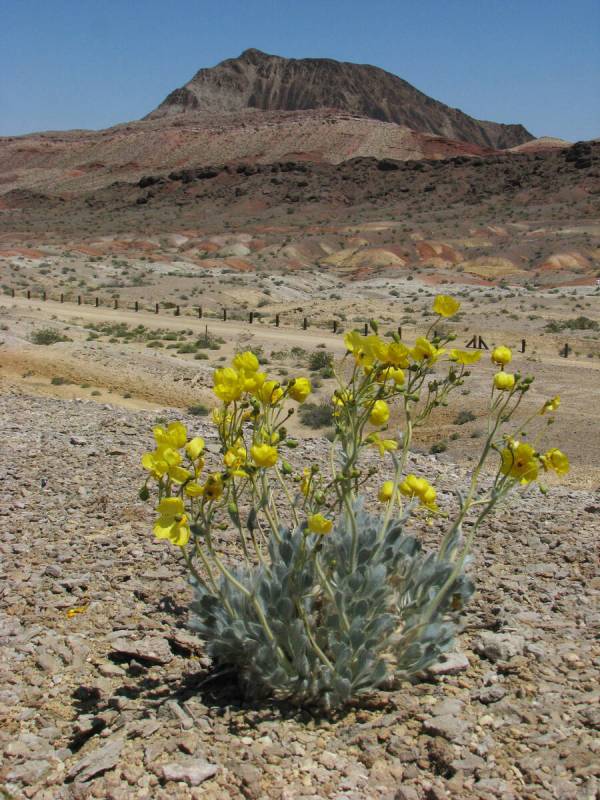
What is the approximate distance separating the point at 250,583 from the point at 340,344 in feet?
71.5

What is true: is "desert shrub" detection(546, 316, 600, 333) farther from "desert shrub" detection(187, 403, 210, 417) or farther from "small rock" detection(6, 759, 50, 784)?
"small rock" detection(6, 759, 50, 784)

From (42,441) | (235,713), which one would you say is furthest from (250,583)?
(42,441)

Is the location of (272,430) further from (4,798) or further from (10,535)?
(10,535)

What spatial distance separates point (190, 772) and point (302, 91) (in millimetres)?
179573

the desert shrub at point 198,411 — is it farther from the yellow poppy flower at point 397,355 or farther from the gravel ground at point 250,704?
the yellow poppy flower at point 397,355

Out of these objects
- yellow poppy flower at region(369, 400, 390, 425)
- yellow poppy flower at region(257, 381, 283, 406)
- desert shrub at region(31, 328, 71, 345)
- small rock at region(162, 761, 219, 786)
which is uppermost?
yellow poppy flower at region(257, 381, 283, 406)

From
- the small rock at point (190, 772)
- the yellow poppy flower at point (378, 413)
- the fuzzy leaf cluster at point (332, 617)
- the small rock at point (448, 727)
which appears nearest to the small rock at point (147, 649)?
the fuzzy leaf cluster at point (332, 617)

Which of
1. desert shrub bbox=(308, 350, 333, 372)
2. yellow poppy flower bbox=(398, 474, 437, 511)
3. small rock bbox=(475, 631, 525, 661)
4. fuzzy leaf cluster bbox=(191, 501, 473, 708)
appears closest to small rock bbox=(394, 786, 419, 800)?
fuzzy leaf cluster bbox=(191, 501, 473, 708)

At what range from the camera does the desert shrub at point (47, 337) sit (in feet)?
69.9

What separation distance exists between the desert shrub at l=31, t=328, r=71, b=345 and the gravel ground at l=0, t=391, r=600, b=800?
16.4 metres

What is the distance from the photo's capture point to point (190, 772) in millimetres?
3037

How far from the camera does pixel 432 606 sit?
3.51 metres

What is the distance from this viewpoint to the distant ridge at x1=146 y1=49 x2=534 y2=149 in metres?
168

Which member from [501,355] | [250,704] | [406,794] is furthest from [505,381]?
[250,704]
